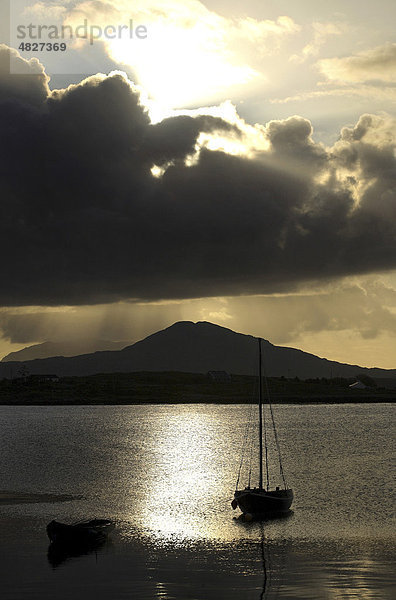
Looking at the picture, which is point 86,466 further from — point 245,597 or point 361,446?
point 245,597

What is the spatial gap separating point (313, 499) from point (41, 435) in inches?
4167

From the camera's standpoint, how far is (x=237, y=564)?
47656 millimetres

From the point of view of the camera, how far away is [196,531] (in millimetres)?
58406

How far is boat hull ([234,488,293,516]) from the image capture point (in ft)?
207

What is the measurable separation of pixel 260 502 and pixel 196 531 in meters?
7.26

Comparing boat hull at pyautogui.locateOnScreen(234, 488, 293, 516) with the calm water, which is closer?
the calm water

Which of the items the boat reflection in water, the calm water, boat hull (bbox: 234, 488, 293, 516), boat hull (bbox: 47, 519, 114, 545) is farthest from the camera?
boat hull (bbox: 234, 488, 293, 516)

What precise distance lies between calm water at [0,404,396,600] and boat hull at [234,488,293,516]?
4.67 feet

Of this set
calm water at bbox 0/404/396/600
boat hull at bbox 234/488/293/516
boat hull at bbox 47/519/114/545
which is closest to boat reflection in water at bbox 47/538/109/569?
boat hull at bbox 47/519/114/545

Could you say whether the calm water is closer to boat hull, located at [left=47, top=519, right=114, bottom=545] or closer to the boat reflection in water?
the boat reflection in water

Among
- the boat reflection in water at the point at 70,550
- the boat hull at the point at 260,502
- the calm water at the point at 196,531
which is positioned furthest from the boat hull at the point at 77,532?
the boat hull at the point at 260,502

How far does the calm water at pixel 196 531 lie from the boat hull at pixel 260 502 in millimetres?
1422

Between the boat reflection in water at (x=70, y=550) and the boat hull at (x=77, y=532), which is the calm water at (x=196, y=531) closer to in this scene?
the boat reflection in water at (x=70, y=550)

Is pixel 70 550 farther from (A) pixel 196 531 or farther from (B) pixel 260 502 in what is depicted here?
(B) pixel 260 502
